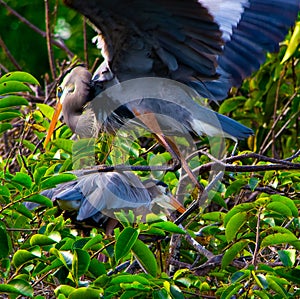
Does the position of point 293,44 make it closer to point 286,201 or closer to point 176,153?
point 176,153

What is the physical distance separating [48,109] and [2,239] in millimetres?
1091

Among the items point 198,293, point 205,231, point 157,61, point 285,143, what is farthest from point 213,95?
point 198,293

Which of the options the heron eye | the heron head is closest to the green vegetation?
the heron head

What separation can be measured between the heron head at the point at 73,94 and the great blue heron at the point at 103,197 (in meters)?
0.32

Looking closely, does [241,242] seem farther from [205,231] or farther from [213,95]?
[213,95]

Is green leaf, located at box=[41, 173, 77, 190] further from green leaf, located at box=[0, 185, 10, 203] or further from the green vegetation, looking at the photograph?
green leaf, located at box=[0, 185, 10, 203]

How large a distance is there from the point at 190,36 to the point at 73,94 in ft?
2.35

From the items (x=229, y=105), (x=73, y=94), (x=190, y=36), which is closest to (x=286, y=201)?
(x=190, y=36)

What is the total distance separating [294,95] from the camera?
3.70 metres

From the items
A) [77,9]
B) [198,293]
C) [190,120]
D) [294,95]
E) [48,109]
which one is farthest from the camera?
[294,95]

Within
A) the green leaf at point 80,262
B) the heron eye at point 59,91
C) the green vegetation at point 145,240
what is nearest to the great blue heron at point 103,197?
the green vegetation at point 145,240

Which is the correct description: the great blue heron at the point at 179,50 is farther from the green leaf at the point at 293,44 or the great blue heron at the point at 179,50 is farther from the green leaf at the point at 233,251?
the green leaf at the point at 233,251

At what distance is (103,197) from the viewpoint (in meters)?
3.12

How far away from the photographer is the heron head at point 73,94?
3.32m
